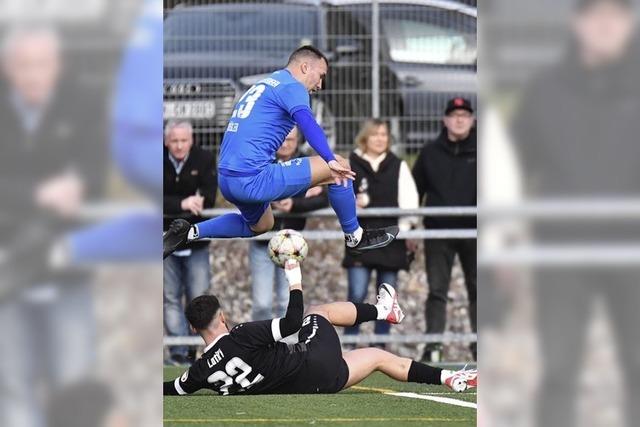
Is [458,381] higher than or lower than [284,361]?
lower

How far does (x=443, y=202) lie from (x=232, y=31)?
2.55 m

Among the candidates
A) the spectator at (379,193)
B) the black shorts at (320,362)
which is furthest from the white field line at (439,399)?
the spectator at (379,193)

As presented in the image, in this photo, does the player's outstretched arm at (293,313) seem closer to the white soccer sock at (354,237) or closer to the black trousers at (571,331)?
the white soccer sock at (354,237)

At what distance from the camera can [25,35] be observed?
7.27ft

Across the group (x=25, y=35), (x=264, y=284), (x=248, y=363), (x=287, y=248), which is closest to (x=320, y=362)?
(x=248, y=363)

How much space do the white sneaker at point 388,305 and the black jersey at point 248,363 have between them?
1.20 meters

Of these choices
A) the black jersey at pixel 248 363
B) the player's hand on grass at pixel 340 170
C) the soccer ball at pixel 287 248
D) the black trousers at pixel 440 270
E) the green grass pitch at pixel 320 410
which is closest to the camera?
the green grass pitch at pixel 320 410

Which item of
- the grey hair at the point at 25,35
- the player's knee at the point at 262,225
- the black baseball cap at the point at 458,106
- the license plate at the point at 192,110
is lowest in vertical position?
the player's knee at the point at 262,225

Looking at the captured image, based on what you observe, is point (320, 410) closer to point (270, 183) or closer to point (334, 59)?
point (270, 183)

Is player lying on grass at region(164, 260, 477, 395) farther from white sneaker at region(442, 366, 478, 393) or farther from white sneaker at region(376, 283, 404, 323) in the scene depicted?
white sneaker at region(376, 283, 404, 323)

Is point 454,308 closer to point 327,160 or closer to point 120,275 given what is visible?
point 327,160

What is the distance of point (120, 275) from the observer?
228cm

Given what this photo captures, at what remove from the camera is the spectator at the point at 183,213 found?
34.8 ft

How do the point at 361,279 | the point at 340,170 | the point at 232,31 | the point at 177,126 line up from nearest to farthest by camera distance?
the point at 340,170 < the point at 177,126 < the point at 361,279 < the point at 232,31
